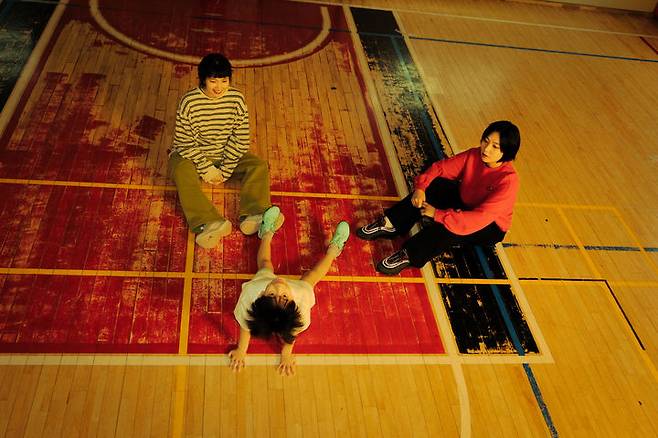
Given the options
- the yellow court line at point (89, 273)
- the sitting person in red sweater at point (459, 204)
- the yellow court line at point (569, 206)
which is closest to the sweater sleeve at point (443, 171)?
the sitting person in red sweater at point (459, 204)

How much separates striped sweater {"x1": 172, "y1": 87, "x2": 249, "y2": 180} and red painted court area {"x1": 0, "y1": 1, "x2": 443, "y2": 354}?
30 cm

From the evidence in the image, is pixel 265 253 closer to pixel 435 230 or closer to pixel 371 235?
pixel 371 235

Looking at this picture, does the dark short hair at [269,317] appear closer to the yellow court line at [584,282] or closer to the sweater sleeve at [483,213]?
the sweater sleeve at [483,213]

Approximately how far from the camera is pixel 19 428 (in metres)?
2.46

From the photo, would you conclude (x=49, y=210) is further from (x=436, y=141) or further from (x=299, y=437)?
(x=436, y=141)

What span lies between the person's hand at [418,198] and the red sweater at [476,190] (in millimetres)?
76

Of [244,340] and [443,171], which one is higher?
[443,171]

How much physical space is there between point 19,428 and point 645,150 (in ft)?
18.4

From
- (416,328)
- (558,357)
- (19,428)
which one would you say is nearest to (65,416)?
(19,428)

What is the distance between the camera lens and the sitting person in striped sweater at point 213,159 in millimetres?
3285

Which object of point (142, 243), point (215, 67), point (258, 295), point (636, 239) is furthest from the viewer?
point (636, 239)

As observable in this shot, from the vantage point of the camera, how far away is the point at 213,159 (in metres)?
3.60

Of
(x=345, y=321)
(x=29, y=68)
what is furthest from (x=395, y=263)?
(x=29, y=68)

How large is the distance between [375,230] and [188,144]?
140 cm
